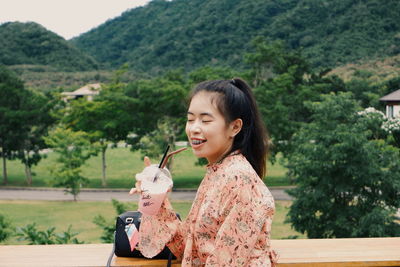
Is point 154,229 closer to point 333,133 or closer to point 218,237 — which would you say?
point 218,237

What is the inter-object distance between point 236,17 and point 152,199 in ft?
116

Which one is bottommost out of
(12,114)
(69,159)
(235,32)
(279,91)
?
(69,159)

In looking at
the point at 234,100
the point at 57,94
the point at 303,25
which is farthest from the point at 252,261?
the point at 303,25

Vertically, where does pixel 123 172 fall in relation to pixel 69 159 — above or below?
below

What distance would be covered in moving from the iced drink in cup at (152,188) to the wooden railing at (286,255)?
323 millimetres

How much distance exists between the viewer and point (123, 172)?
19.3 meters

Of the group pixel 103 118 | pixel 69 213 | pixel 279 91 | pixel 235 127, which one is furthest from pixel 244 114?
pixel 103 118

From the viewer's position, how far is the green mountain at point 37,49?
117 feet

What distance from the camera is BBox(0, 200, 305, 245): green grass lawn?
9.82 meters

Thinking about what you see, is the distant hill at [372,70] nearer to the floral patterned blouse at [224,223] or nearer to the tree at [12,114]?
the tree at [12,114]

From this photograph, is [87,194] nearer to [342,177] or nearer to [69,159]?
[69,159]

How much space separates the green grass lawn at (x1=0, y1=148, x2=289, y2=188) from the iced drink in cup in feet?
44.3

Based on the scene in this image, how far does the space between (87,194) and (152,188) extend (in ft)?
47.2

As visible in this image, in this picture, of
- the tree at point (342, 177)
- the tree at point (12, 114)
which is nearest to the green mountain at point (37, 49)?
the tree at point (12, 114)
